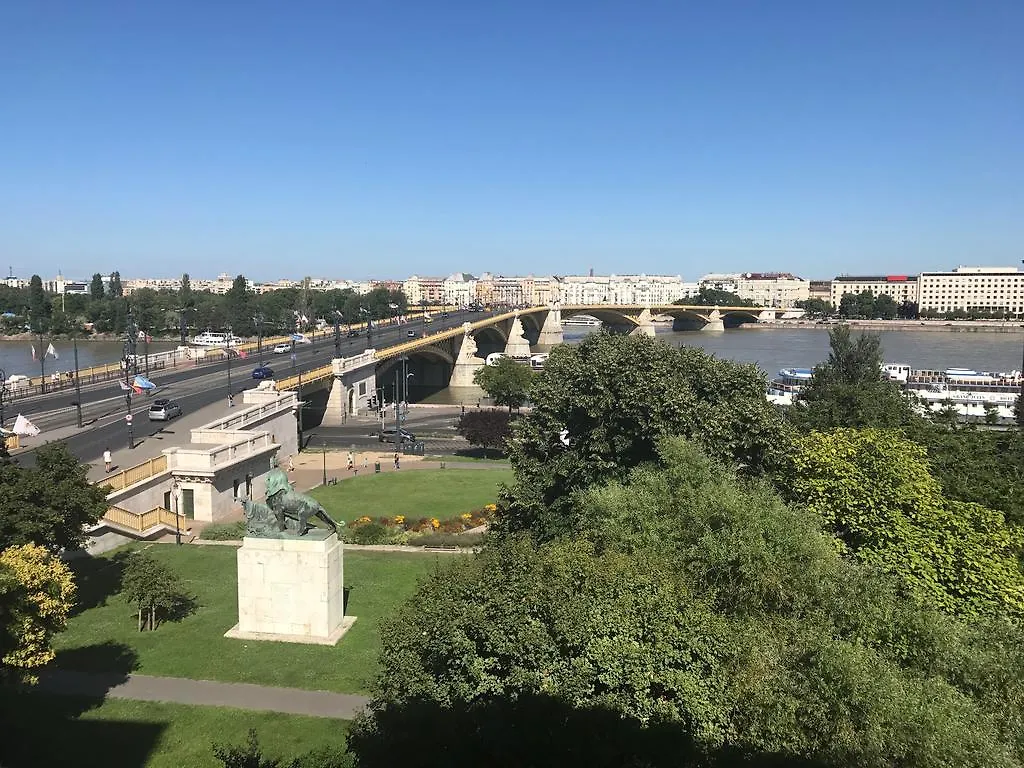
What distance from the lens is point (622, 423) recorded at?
70.5 ft

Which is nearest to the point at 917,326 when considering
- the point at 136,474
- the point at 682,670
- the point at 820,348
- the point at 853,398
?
the point at 820,348

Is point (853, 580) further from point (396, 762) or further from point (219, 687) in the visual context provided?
point (219, 687)

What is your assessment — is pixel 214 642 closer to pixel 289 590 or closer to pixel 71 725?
pixel 289 590

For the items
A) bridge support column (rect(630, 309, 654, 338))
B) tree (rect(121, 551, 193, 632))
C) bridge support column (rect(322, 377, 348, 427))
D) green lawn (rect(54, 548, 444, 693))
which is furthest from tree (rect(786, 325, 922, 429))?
bridge support column (rect(630, 309, 654, 338))

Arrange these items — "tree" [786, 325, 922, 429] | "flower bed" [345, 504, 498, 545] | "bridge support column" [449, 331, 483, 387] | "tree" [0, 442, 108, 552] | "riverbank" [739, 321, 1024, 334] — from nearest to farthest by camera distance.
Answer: "tree" [0, 442, 108, 552] < "flower bed" [345, 504, 498, 545] < "tree" [786, 325, 922, 429] < "bridge support column" [449, 331, 483, 387] < "riverbank" [739, 321, 1024, 334]

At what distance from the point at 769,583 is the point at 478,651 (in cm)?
511

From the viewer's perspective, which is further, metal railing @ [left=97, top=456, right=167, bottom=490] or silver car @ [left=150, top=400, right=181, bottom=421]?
silver car @ [left=150, top=400, right=181, bottom=421]

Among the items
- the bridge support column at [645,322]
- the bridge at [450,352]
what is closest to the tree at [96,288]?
the bridge at [450,352]

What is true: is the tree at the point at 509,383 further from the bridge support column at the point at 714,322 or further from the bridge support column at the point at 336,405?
the bridge support column at the point at 714,322

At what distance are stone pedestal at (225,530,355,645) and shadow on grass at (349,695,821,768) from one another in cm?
687

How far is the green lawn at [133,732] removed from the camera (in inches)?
463

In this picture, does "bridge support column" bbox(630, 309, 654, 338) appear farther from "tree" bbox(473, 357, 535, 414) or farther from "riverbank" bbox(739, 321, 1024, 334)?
"tree" bbox(473, 357, 535, 414)

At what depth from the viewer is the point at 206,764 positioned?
38.3 feet

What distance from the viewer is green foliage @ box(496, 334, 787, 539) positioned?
67.4ft
